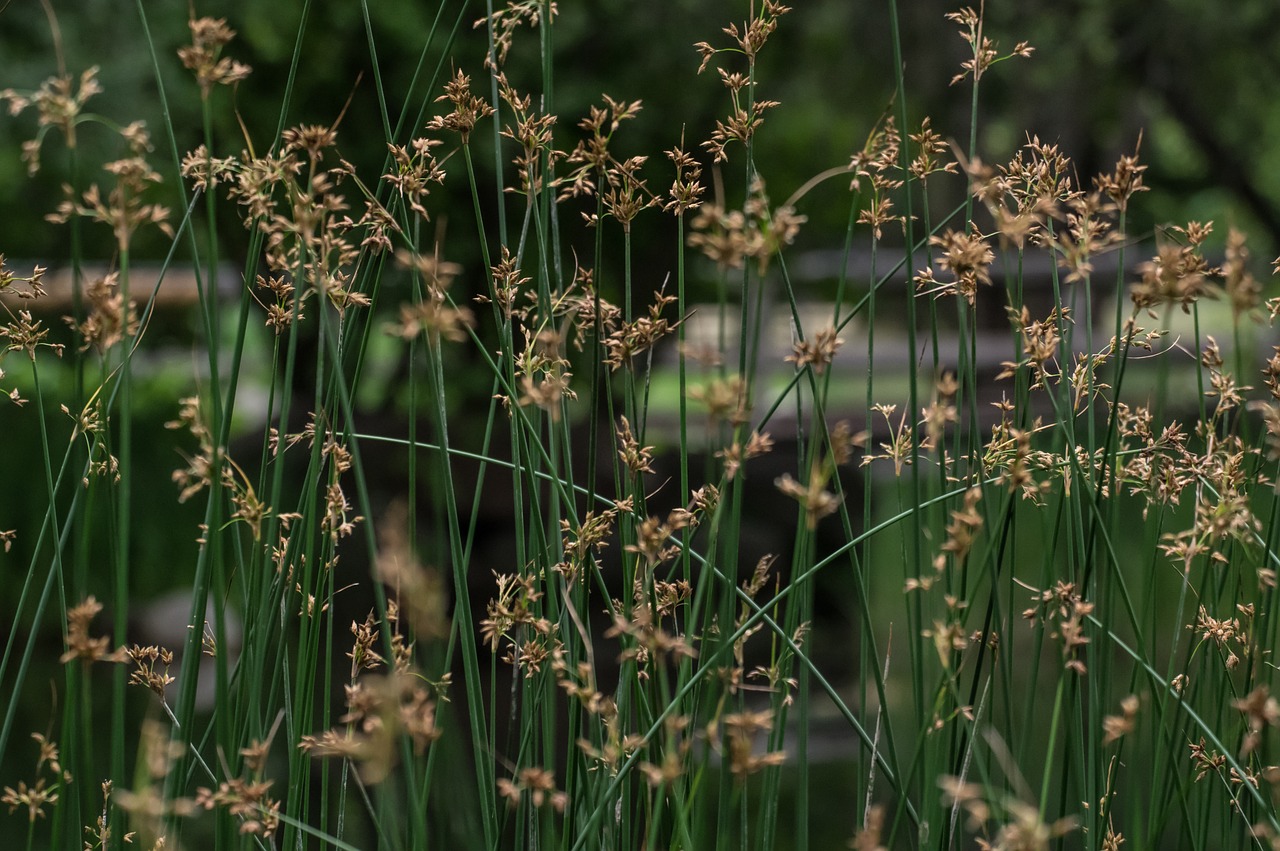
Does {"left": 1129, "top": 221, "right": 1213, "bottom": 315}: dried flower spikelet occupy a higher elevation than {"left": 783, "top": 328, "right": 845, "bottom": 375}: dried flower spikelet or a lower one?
higher

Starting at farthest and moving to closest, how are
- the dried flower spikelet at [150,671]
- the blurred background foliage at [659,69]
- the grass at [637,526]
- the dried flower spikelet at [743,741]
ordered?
1. the blurred background foliage at [659,69]
2. the dried flower spikelet at [150,671]
3. the grass at [637,526]
4. the dried flower spikelet at [743,741]

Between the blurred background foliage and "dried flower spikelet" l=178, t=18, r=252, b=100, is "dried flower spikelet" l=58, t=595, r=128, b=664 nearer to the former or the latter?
"dried flower spikelet" l=178, t=18, r=252, b=100

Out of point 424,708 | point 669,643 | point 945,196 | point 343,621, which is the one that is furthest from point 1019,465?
point 945,196

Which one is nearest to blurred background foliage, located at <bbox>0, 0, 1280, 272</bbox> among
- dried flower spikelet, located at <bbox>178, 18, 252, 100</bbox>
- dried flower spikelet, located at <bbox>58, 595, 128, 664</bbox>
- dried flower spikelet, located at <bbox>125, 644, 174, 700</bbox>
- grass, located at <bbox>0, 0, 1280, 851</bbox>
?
grass, located at <bbox>0, 0, 1280, 851</bbox>

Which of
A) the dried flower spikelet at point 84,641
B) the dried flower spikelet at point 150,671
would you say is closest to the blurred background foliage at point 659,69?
the dried flower spikelet at point 150,671

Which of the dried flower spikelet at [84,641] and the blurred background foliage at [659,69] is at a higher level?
the blurred background foliage at [659,69]

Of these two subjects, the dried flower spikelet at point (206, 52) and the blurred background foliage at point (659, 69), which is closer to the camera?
the dried flower spikelet at point (206, 52)

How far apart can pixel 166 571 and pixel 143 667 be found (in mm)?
4918

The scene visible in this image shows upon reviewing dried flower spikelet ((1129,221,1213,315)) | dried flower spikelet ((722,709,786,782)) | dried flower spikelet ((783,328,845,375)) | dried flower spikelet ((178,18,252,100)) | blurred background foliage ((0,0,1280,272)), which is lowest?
dried flower spikelet ((722,709,786,782))

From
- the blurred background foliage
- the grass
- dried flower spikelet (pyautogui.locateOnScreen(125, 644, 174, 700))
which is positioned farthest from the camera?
the blurred background foliage

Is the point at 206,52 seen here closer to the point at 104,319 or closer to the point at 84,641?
the point at 104,319

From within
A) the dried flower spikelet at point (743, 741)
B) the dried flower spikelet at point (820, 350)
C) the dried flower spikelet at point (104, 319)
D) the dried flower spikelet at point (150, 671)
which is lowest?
the dried flower spikelet at point (150, 671)

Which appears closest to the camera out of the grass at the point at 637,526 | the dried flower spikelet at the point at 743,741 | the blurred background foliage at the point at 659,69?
the dried flower spikelet at the point at 743,741

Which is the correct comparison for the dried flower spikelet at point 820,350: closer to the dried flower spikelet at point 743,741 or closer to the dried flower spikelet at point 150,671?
the dried flower spikelet at point 743,741
